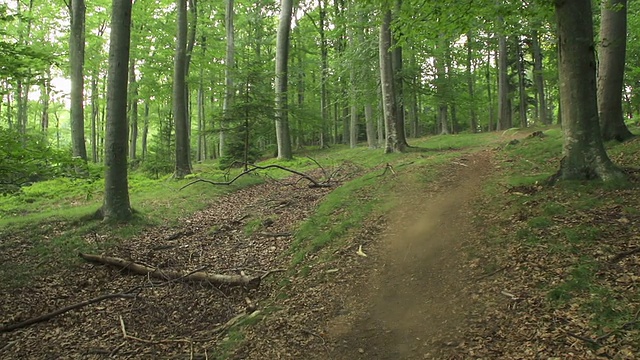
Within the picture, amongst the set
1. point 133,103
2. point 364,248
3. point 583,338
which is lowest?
point 583,338

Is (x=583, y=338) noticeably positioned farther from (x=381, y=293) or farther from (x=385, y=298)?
(x=381, y=293)

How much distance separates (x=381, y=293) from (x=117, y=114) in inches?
307

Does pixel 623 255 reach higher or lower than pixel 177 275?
higher

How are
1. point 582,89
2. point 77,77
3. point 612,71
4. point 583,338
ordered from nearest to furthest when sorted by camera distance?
point 583,338 → point 582,89 → point 612,71 → point 77,77

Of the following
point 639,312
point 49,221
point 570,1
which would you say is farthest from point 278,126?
point 639,312

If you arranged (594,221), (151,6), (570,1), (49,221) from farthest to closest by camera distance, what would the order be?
(151,6), (49,221), (570,1), (594,221)

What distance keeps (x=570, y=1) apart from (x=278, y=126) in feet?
44.7

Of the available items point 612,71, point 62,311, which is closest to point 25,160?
point 62,311

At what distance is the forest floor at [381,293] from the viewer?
14.0 ft

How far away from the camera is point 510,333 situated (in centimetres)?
413

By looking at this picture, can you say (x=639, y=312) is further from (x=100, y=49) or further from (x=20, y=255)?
(x=100, y=49)

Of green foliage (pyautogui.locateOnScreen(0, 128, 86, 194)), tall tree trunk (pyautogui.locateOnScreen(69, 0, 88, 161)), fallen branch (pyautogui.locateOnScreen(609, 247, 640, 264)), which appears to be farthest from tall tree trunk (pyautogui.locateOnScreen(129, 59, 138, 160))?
fallen branch (pyautogui.locateOnScreen(609, 247, 640, 264))

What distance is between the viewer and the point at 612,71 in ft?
30.8

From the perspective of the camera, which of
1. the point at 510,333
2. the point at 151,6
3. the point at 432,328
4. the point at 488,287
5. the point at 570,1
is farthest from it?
the point at 151,6
